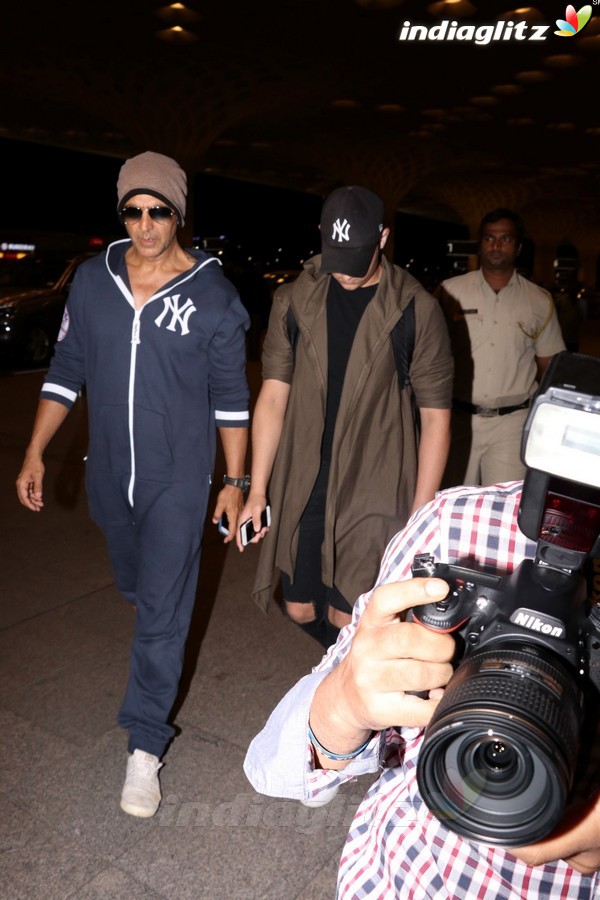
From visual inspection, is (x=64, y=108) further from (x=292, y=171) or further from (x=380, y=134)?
(x=292, y=171)

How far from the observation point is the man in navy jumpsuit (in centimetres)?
276

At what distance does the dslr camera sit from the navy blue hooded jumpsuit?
1.82 meters

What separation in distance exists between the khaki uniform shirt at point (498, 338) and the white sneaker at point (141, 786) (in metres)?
2.46

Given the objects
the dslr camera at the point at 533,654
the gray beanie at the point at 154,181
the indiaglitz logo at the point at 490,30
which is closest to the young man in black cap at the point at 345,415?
the gray beanie at the point at 154,181

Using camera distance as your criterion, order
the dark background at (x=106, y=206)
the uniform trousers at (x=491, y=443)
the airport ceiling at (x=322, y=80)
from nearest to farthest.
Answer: the uniform trousers at (x=491, y=443) < the airport ceiling at (x=322, y=80) < the dark background at (x=106, y=206)

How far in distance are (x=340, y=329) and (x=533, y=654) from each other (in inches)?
80.4

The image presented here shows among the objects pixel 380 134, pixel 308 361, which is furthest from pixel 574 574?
pixel 380 134

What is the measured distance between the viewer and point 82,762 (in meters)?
3.00

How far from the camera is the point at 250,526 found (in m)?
3.11

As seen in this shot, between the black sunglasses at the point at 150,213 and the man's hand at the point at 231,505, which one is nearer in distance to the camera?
the black sunglasses at the point at 150,213

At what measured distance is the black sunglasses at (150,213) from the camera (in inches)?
110

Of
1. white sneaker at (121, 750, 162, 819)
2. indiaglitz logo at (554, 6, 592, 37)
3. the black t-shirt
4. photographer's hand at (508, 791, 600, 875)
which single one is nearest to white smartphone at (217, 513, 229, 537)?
the black t-shirt

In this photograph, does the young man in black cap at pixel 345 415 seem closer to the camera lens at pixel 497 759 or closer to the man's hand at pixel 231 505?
the man's hand at pixel 231 505

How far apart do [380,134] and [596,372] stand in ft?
72.9
